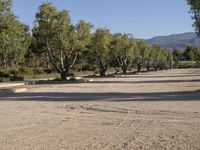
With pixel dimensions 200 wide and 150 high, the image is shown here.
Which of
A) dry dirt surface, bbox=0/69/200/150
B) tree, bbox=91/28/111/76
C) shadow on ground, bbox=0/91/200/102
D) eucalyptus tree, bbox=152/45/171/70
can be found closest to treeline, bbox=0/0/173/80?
tree, bbox=91/28/111/76

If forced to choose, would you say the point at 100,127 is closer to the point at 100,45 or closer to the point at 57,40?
the point at 57,40

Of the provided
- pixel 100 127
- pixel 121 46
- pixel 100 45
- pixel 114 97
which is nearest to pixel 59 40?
pixel 100 45

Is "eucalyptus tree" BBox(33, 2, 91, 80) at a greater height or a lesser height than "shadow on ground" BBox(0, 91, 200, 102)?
greater

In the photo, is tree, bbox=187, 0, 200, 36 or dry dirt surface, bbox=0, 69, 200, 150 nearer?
dry dirt surface, bbox=0, 69, 200, 150

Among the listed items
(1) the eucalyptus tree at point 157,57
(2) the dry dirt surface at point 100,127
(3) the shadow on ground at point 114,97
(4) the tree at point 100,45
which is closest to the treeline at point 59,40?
(4) the tree at point 100,45

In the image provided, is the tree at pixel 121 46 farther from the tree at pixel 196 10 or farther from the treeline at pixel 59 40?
the tree at pixel 196 10

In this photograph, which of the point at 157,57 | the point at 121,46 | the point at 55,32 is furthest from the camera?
the point at 157,57

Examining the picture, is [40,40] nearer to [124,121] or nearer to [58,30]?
[58,30]

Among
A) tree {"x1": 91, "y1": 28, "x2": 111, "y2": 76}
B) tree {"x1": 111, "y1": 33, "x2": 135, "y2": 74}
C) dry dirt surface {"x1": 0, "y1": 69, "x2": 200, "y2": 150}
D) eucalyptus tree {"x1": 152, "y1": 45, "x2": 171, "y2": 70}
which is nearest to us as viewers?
dry dirt surface {"x1": 0, "y1": 69, "x2": 200, "y2": 150}

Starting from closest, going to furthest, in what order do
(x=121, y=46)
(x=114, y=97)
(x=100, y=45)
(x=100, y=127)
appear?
(x=100, y=127) → (x=114, y=97) → (x=100, y=45) → (x=121, y=46)

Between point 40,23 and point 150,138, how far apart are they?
39.7 m

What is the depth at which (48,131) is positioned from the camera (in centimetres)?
1239

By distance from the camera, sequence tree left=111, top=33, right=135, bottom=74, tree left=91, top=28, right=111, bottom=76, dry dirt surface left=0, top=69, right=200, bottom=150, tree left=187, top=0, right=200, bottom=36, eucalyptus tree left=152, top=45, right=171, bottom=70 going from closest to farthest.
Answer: dry dirt surface left=0, top=69, right=200, bottom=150 → tree left=187, top=0, right=200, bottom=36 → tree left=91, top=28, right=111, bottom=76 → tree left=111, top=33, right=135, bottom=74 → eucalyptus tree left=152, top=45, right=171, bottom=70

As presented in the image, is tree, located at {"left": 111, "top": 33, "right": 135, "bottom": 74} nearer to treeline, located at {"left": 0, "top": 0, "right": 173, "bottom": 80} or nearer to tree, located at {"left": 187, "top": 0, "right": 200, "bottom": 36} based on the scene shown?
treeline, located at {"left": 0, "top": 0, "right": 173, "bottom": 80}
